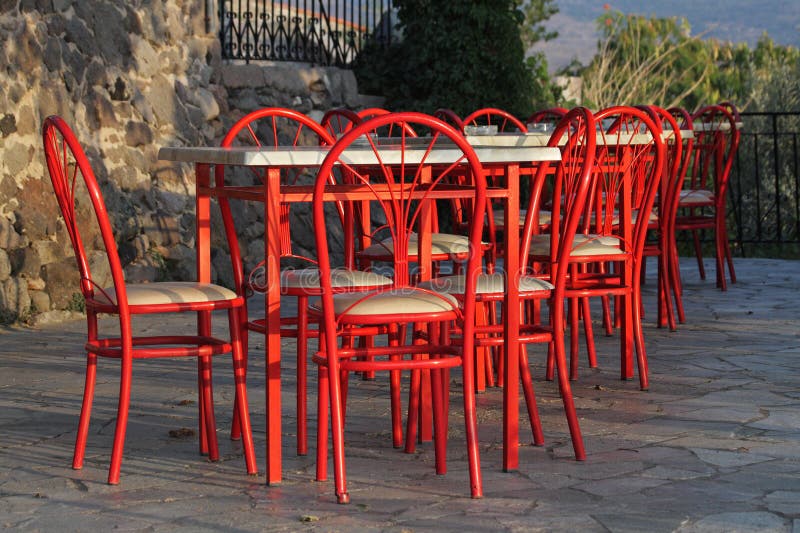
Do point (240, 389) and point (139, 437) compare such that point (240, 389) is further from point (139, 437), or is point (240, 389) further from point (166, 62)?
point (166, 62)

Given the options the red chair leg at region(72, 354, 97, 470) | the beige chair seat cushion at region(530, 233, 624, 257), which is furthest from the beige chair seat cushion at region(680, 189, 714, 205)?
the red chair leg at region(72, 354, 97, 470)

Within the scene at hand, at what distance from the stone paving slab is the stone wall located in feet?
4.20

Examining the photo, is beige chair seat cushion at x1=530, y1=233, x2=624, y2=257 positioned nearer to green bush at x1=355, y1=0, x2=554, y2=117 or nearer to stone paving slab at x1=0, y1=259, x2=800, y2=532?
stone paving slab at x1=0, y1=259, x2=800, y2=532

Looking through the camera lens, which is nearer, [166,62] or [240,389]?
[240,389]

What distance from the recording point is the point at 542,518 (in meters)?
2.66

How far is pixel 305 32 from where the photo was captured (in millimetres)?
8633

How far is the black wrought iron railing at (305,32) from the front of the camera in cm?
823

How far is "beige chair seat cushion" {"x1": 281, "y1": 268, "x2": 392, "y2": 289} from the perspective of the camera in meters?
3.20

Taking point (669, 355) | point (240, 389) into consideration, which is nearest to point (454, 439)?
point (240, 389)

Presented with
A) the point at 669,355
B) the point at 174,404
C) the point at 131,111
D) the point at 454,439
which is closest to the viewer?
the point at 454,439

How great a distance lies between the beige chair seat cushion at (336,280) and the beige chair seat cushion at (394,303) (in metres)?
0.25

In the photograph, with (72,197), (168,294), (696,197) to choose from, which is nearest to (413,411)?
(168,294)

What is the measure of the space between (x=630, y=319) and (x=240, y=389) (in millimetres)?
1628

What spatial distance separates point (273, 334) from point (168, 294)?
345 millimetres
